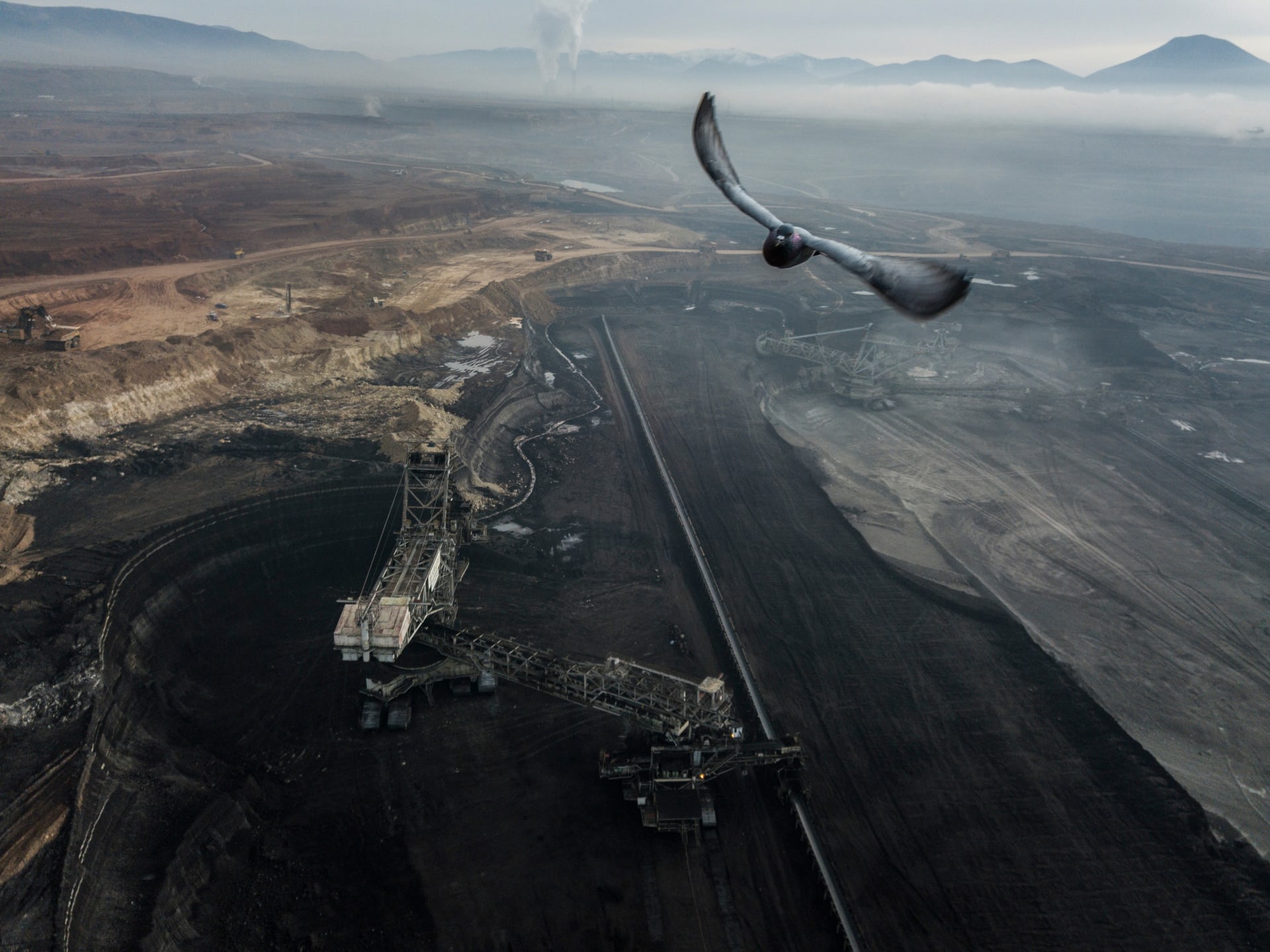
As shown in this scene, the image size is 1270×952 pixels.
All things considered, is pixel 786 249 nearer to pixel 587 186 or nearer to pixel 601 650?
pixel 601 650

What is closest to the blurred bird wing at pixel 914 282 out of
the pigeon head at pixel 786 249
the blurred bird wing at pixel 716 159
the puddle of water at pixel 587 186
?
the pigeon head at pixel 786 249

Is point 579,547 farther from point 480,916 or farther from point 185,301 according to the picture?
point 185,301

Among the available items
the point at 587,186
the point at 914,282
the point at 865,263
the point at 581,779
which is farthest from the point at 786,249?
the point at 587,186

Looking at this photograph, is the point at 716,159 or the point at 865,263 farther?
the point at 716,159

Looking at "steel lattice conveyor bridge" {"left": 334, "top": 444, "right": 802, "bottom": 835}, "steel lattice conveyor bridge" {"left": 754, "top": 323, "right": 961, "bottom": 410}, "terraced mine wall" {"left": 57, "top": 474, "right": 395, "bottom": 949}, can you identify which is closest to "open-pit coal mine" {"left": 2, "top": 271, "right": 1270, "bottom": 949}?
"terraced mine wall" {"left": 57, "top": 474, "right": 395, "bottom": 949}

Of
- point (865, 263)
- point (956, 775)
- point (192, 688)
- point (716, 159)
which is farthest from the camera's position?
point (192, 688)

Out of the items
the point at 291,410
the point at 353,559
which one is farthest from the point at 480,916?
the point at 291,410

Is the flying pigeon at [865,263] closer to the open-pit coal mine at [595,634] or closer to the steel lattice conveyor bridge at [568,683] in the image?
the steel lattice conveyor bridge at [568,683]
